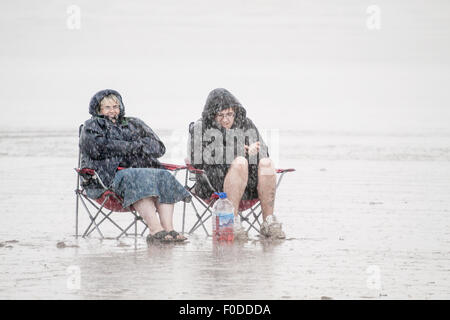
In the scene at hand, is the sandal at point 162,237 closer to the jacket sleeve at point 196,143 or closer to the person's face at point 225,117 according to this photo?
the jacket sleeve at point 196,143

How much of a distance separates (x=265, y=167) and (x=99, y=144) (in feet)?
4.06

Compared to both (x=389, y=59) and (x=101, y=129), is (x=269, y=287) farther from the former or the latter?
(x=389, y=59)

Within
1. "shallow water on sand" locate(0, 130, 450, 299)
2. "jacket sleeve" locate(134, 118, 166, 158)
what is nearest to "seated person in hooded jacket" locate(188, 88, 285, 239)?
"jacket sleeve" locate(134, 118, 166, 158)

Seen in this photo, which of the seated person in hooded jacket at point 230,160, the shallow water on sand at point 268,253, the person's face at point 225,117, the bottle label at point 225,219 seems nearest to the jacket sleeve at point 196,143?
the seated person in hooded jacket at point 230,160

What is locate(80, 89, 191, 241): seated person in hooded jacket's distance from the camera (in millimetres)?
6488

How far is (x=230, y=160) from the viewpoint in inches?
267

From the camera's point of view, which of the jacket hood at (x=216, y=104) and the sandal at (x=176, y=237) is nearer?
the sandal at (x=176, y=237)

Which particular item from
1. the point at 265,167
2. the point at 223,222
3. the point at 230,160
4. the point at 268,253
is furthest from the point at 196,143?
the point at 268,253

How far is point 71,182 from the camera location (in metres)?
11.3

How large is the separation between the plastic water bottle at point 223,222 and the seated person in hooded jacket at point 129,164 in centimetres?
25

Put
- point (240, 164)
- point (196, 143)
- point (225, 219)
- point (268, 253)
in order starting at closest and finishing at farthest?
point (268, 253)
point (225, 219)
point (240, 164)
point (196, 143)

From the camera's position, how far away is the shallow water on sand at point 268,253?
4770 millimetres

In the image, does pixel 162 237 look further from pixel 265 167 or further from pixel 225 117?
pixel 225 117

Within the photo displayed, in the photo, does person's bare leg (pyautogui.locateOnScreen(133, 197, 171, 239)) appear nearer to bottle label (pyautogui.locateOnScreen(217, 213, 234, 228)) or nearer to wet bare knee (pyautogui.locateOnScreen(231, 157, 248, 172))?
bottle label (pyautogui.locateOnScreen(217, 213, 234, 228))
